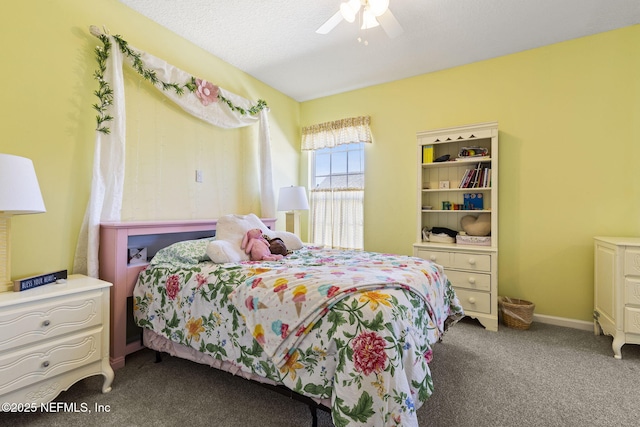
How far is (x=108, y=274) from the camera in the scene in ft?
6.67

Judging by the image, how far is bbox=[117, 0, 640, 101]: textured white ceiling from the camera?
233 cm

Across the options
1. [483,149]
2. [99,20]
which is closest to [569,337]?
[483,149]

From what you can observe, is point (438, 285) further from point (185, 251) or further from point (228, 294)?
point (185, 251)

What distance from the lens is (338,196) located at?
4008 millimetres

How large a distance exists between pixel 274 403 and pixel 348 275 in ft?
2.82

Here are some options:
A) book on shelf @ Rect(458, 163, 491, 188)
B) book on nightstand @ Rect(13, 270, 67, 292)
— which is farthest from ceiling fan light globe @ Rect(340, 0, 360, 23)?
book on nightstand @ Rect(13, 270, 67, 292)

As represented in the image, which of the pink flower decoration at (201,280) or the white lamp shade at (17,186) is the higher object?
the white lamp shade at (17,186)

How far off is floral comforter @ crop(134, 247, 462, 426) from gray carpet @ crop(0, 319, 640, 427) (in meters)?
0.28

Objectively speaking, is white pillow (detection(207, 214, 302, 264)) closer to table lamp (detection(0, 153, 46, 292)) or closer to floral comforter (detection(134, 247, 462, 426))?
floral comforter (detection(134, 247, 462, 426))

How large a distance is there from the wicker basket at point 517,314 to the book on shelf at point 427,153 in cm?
163

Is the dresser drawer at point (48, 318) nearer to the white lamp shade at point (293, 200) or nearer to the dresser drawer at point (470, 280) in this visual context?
the white lamp shade at point (293, 200)

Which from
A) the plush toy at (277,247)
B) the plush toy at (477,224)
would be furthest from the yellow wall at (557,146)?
the plush toy at (277,247)

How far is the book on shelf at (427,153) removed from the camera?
3.23 m

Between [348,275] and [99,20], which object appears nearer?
[348,275]
